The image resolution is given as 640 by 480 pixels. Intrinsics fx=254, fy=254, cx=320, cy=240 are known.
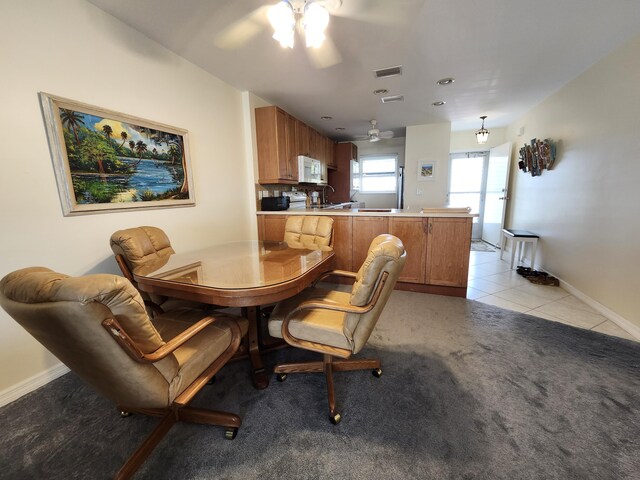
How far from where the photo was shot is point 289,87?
3.11 meters

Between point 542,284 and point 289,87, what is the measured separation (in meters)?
4.06

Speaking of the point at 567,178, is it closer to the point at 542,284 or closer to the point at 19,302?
the point at 542,284

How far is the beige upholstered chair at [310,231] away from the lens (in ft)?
7.94

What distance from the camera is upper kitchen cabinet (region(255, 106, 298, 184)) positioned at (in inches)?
133

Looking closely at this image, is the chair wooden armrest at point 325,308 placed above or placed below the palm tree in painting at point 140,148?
below

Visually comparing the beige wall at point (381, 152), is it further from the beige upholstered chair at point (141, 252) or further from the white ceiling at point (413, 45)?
the beige upholstered chair at point (141, 252)

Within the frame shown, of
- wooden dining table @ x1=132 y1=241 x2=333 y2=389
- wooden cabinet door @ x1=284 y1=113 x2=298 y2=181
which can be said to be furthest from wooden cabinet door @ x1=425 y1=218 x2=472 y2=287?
wooden cabinet door @ x1=284 y1=113 x2=298 y2=181

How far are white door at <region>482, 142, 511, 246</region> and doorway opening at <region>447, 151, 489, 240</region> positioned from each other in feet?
0.66

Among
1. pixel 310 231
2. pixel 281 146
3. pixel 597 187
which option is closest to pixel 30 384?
pixel 310 231

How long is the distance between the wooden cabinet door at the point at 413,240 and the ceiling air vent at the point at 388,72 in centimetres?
159

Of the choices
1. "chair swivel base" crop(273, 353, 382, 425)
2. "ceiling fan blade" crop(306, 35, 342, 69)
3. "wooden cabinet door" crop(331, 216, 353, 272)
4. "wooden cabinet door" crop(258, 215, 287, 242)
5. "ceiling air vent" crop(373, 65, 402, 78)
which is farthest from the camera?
"wooden cabinet door" crop(258, 215, 287, 242)

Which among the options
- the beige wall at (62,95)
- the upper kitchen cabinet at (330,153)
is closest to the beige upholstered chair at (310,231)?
the beige wall at (62,95)

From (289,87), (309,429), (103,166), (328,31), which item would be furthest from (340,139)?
(309,429)

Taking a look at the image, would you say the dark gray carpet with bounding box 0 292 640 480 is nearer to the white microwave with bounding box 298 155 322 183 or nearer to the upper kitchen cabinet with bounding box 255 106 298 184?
the upper kitchen cabinet with bounding box 255 106 298 184
